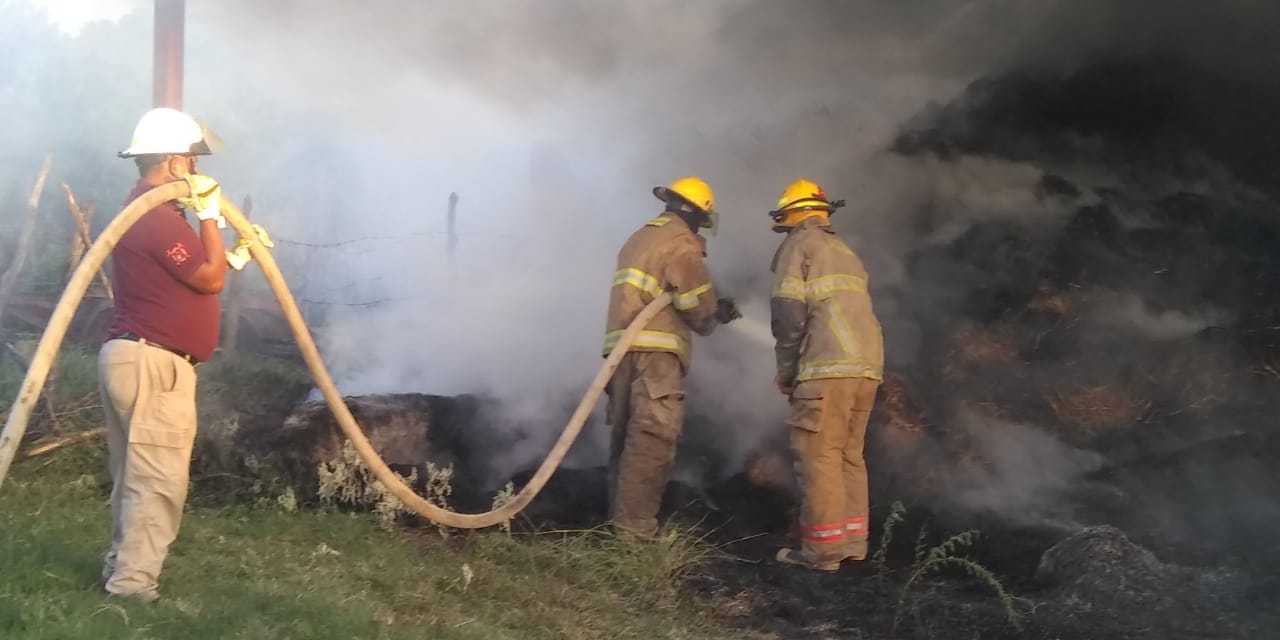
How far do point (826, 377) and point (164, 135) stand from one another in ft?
10.9

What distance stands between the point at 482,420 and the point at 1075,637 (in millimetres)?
4386

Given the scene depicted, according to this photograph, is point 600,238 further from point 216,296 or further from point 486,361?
point 216,296

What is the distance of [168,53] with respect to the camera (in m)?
5.47

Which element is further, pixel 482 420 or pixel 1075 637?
pixel 482 420

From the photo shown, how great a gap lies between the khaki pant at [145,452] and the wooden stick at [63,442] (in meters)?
2.47

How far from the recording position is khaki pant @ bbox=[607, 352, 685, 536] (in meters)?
5.43

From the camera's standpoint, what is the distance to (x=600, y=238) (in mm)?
9398

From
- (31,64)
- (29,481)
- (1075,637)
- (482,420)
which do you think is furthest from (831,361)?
(31,64)

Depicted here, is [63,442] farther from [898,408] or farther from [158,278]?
[898,408]

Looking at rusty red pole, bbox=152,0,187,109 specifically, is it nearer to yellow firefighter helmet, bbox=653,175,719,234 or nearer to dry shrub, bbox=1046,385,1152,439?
yellow firefighter helmet, bbox=653,175,719,234

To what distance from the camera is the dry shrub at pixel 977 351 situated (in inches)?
315

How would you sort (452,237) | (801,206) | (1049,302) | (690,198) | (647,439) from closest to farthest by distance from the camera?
(647,439)
(801,206)
(690,198)
(1049,302)
(452,237)

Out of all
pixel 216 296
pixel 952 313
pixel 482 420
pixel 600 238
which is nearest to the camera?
pixel 216 296

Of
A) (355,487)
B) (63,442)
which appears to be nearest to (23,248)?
(63,442)
